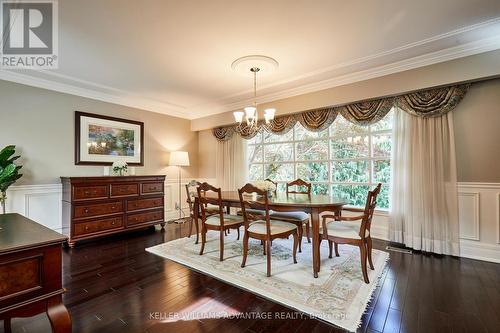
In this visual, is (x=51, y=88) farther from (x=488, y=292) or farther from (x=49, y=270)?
(x=488, y=292)

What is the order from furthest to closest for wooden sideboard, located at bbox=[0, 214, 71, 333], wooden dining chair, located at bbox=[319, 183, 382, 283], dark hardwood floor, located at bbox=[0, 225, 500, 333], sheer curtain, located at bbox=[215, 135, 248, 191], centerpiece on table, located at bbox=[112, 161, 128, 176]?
sheer curtain, located at bbox=[215, 135, 248, 191] < centerpiece on table, located at bbox=[112, 161, 128, 176] < wooden dining chair, located at bbox=[319, 183, 382, 283] < dark hardwood floor, located at bbox=[0, 225, 500, 333] < wooden sideboard, located at bbox=[0, 214, 71, 333]

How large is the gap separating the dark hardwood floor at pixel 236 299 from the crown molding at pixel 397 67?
2.49m

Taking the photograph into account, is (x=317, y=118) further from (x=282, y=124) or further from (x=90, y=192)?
(x=90, y=192)

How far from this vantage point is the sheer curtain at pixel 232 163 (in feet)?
17.0

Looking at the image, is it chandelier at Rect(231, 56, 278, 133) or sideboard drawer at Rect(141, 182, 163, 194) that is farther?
sideboard drawer at Rect(141, 182, 163, 194)

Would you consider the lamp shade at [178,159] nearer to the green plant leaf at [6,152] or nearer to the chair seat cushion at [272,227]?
the green plant leaf at [6,152]

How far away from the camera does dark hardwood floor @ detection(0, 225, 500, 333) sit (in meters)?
1.66

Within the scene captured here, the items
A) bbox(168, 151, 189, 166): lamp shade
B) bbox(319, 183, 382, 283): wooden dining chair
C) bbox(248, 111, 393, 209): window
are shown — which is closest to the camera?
bbox(319, 183, 382, 283): wooden dining chair

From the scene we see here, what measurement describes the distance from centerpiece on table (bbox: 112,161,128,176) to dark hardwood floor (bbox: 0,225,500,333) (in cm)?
165

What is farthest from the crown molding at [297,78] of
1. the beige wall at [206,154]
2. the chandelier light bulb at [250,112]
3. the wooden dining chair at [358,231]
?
the wooden dining chair at [358,231]

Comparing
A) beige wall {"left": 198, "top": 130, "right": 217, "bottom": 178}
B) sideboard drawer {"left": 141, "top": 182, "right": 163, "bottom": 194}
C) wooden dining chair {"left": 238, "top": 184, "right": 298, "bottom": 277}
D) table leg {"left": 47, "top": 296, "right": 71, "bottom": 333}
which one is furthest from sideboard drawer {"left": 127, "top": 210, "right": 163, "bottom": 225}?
table leg {"left": 47, "top": 296, "right": 71, "bottom": 333}

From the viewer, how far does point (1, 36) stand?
246cm

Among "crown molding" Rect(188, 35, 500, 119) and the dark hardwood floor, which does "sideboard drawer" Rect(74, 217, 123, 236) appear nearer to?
the dark hardwood floor

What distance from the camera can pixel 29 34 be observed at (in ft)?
8.07
